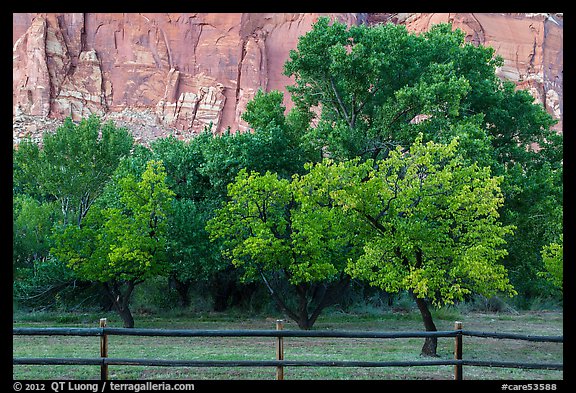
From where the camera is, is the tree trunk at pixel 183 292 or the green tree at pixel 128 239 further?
the tree trunk at pixel 183 292

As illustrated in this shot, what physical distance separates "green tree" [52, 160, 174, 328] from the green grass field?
7.14ft

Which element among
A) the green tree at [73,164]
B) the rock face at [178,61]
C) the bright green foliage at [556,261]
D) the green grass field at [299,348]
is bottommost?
the green grass field at [299,348]

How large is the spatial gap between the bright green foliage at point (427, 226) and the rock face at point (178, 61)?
54.4 meters

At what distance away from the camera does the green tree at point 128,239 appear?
21.8 metres

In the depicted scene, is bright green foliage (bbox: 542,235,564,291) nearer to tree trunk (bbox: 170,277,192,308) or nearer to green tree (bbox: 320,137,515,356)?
green tree (bbox: 320,137,515,356)

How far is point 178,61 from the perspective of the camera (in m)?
73.4

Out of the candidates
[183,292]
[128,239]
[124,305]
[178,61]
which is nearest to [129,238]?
[128,239]

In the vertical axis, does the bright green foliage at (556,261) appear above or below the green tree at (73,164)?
below

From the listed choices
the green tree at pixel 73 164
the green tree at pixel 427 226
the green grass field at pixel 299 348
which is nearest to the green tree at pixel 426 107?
the green grass field at pixel 299 348

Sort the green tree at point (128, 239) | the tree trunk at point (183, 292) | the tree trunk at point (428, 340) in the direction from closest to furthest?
1. the tree trunk at point (428, 340)
2. the green tree at point (128, 239)
3. the tree trunk at point (183, 292)

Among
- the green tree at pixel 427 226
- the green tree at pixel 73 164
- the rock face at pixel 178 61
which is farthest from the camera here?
the rock face at pixel 178 61

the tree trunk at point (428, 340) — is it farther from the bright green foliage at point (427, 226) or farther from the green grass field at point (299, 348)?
the bright green foliage at point (427, 226)

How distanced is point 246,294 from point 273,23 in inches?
2096

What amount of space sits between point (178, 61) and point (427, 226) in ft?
208
